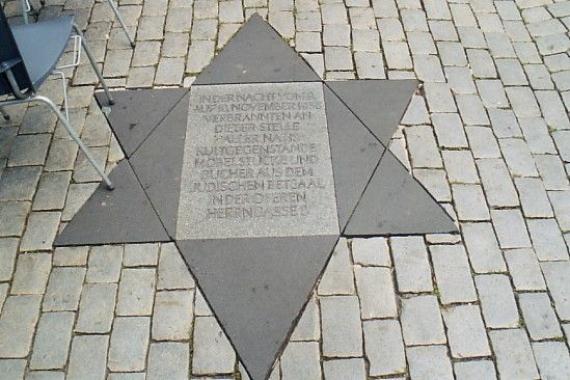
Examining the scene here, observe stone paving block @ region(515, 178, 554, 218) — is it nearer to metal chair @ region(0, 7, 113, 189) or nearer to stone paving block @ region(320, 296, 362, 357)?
stone paving block @ region(320, 296, 362, 357)

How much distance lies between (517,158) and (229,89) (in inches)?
70.9

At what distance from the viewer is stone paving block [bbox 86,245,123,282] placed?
290 cm

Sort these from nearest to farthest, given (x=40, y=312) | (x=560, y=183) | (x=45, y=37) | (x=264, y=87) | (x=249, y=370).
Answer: (x=249, y=370)
(x=40, y=312)
(x=45, y=37)
(x=560, y=183)
(x=264, y=87)

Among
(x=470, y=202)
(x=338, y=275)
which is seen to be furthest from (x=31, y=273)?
(x=470, y=202)

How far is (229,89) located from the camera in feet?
12.1

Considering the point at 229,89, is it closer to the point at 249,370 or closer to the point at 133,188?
the point at 133,188

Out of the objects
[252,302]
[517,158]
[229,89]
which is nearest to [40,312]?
[252,302]

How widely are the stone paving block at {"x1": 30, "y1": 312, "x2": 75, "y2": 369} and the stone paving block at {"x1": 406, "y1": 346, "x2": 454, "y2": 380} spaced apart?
158 cm

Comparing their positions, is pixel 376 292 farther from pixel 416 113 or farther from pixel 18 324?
pixel 18 324

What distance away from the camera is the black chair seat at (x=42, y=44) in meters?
2.87

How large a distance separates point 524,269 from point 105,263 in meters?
2.13

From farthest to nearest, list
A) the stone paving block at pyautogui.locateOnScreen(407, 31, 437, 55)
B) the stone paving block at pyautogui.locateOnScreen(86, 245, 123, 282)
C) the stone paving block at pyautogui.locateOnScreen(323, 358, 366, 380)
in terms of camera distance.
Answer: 1. the stone paving block at pyautogui.locateOnScreen(407, 31, 437, 55)
2. the stone paving block at pyautogui.locateOnScreen(86, 245, 123, 282)
3. the stone paving block at pyautogui.locateOnScreen(323, 358, 366, 380)

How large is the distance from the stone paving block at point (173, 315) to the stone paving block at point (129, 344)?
0.06 meters

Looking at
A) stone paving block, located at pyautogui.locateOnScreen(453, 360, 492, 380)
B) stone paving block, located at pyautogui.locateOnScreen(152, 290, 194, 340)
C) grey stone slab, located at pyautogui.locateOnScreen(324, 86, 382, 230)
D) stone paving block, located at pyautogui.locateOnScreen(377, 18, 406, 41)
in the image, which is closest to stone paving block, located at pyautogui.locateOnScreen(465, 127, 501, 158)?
grey stone slab, located at pyautogui.locateOnScreen(324, 86, 382, 230)
